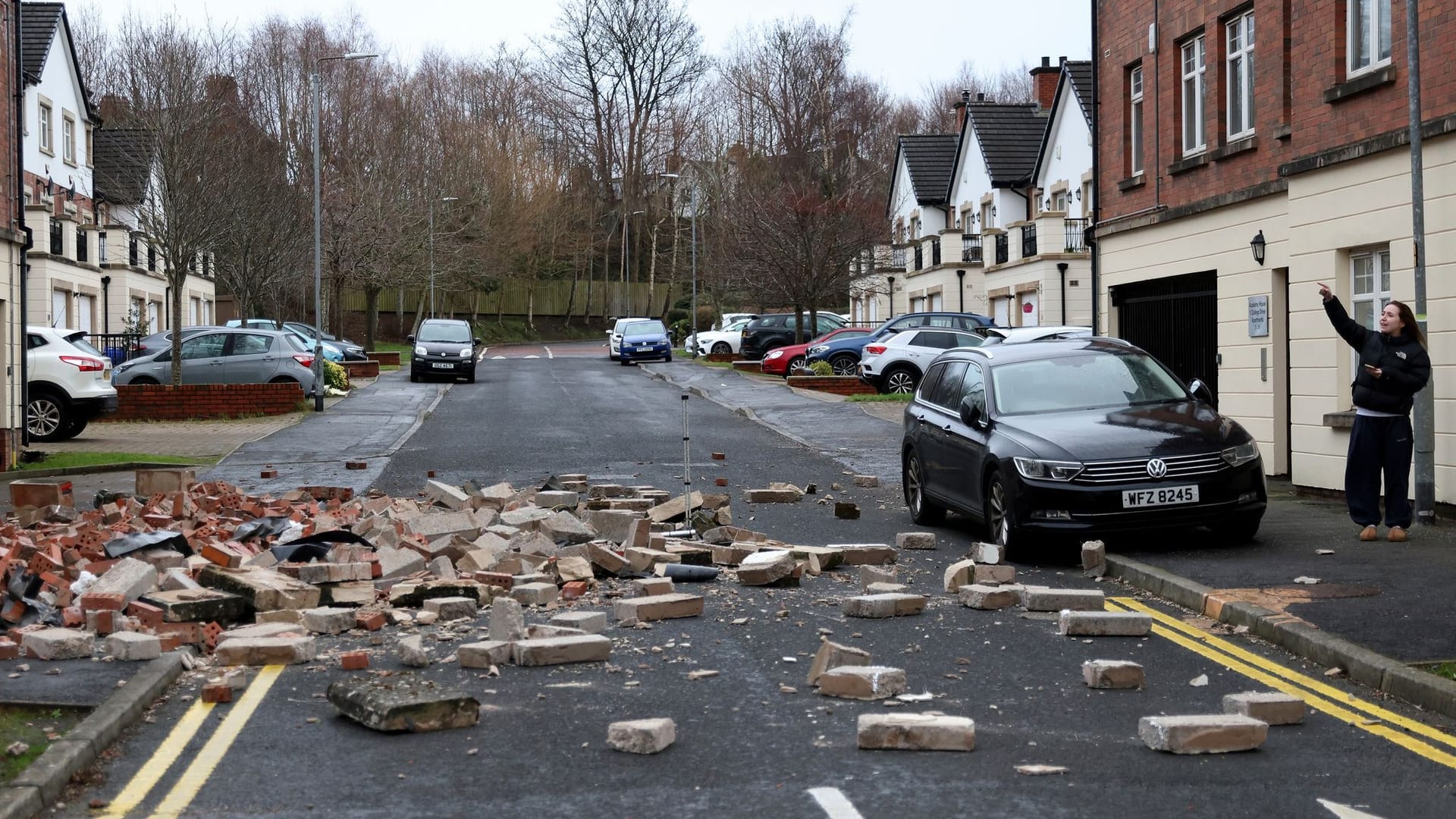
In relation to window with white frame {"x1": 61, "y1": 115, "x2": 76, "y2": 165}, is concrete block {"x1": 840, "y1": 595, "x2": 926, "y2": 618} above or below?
below

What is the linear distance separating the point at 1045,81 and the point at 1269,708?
50866mm

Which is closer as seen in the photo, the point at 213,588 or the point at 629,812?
the point at 629,812

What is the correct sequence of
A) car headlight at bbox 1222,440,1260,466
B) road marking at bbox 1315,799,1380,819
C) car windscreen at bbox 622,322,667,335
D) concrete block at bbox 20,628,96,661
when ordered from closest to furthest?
road marking at bbox 1315,799,1380,819 → concrete block at bbox 20,628,96,661 → car headlight at bbox 1222,440,1260,466 → car windscreen at bbox 622,322,667,335

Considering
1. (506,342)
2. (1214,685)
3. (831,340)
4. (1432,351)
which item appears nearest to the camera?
(1214,685)

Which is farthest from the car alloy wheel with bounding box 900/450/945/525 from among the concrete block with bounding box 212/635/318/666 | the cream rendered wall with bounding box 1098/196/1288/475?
the concrete block with bounding box 212/635/318/666

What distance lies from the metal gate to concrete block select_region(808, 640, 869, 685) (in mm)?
12954

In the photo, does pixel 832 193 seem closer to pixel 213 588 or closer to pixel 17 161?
pixel 17 161

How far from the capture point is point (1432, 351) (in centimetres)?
1361

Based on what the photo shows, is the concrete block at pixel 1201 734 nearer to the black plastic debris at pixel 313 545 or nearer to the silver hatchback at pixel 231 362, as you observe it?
the black plastic debris at pixel 313 545

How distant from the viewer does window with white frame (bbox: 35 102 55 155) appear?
44562 mm

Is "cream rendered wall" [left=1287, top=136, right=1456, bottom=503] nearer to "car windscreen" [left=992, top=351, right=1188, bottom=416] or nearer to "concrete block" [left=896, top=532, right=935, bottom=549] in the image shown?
"car windscreen" [left=992, top=351, right=1188, bottom=416]

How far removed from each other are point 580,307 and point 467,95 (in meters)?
13.8

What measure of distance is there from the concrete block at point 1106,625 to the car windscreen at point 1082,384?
13.5ft

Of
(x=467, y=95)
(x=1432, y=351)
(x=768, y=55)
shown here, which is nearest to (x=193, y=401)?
(x=1432, y=351)
